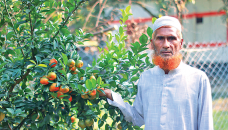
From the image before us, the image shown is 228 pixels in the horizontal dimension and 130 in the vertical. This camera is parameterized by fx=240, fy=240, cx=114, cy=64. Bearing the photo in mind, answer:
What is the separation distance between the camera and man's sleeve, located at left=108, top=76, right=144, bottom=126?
170 centimetres

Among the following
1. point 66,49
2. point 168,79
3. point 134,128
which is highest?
point 66,49

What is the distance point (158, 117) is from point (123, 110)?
0.25 meters

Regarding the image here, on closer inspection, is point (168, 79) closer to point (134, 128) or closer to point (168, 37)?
point (168, 37)

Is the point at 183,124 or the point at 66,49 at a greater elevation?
the point at 66,49

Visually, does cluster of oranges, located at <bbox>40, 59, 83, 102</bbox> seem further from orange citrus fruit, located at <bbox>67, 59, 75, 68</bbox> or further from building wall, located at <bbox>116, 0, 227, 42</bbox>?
building wall, located at <bbox>116, 0, 227, 42</bbox>

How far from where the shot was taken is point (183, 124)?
1604mm

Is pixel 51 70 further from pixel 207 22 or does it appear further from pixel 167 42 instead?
pixel 207 22

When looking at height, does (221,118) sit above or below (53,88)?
below

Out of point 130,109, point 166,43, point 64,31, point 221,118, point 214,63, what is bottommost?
point 221,118

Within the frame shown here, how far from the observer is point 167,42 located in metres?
1.68

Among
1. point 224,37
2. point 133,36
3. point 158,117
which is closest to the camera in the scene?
point 158,117

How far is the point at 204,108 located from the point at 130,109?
520 mm

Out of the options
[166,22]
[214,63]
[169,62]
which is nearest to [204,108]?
[169,62]

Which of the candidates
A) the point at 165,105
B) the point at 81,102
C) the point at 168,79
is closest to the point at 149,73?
the point at 168,79
